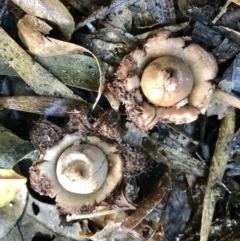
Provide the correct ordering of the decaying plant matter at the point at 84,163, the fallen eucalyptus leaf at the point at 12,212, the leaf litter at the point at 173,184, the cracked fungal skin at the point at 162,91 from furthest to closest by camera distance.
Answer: the fallen eucalyptus leaf at the point at 12,212, the leaf litter at the point at 173,184, the decaying plant matter at the point at 84,163, the cracked fungal skin at the point at 162,91

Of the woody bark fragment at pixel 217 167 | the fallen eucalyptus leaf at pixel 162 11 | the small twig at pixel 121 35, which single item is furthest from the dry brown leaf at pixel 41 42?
the woody bark fragment at pixel 217 167

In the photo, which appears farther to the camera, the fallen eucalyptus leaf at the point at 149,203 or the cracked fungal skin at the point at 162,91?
the fallen eucalyptus leaf at the point at 149,203

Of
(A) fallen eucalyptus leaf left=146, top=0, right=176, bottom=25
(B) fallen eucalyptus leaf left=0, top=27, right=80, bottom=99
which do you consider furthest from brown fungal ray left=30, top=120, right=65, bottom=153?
(A) fallen eucalyptus leaf left=146, top=0, right=176, bottom=25

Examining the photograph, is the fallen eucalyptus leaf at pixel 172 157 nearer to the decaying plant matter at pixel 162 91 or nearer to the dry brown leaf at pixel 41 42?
the decaying plant matter at pixel 162 91

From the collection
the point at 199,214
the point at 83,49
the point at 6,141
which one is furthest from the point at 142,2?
the point at 199,214

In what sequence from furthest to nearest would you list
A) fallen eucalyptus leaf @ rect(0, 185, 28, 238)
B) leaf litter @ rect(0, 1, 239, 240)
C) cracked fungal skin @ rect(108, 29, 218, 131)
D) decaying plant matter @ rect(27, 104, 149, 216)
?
fallen eucalyptus leaf @ rect(0, 185, 28, 238) < leaf litter @ rect(0, 1, 239, 240) < decaying plant matter @ rect(27, 104, 149, 216) < cracked fungal skin @ rect(108, 29, 218, 131)

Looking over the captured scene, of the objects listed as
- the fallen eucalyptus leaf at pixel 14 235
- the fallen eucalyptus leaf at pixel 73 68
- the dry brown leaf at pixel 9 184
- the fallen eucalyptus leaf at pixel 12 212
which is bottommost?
the fallen eucalyptus leaf at pixel 14 235

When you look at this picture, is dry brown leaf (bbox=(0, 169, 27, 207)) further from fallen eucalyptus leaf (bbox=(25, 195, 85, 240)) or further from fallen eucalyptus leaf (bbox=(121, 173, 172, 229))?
fallen eucalyptus leaf (bbox=(121, 173, 172, 229))

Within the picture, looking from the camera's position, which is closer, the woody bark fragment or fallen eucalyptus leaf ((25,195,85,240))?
the woody bark fragment

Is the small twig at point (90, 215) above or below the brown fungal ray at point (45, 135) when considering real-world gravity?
below
